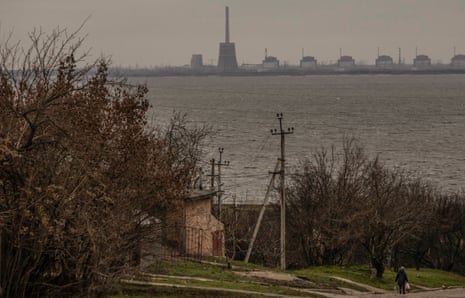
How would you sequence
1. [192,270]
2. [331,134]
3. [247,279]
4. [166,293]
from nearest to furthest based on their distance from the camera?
1. [166,293]
2. [192,270]
3. [247,279]
4. [331,134]

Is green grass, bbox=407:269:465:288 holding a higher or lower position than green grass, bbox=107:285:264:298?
lower

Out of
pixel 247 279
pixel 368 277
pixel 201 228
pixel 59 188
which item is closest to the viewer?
pixel 59 188

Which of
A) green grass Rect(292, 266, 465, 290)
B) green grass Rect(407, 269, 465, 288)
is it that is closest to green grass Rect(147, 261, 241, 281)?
green grass Rect(292, 266, 465, 290)

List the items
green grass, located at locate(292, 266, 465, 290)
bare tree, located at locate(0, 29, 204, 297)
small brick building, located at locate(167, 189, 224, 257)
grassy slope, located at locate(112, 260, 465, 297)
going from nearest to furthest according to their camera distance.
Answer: bare tree, located at locate(0, 29, 204, 297) → grassy slope, located at locate(112, 260, 465, 297) → small brick building, located at locate(167, 189, 224, 257) → green grass, located at locate(292, 266, 465, 290)

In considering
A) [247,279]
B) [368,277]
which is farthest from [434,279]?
[247,279]

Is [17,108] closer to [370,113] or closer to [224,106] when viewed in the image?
[370,113]

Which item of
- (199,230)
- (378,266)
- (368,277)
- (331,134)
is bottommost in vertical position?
(368,277)

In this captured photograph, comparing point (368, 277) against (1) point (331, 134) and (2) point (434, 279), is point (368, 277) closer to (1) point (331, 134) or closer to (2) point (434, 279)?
(2) point (434, 279)

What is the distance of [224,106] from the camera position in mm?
158000

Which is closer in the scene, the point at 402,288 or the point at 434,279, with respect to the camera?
the point at 402,288

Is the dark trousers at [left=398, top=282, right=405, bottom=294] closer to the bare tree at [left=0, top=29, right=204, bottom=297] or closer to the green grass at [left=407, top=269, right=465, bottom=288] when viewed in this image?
the green grass at [left=407, top=269, right=465, bottom=288]

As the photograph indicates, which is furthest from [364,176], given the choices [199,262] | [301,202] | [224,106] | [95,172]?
[224,106]

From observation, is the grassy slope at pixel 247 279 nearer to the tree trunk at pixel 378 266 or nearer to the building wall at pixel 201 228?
the tree trunk at pixel 378 266

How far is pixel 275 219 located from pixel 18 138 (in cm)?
3064
